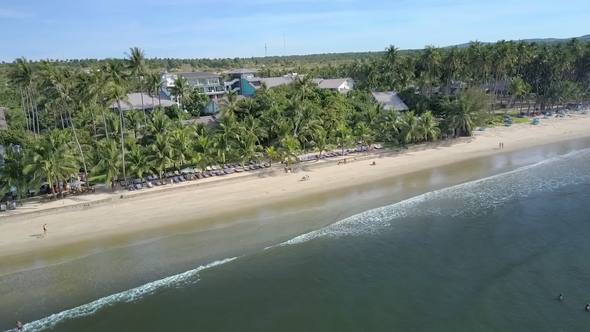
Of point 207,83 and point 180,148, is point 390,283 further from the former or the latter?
point 207,83

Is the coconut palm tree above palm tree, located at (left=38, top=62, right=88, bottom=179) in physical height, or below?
below

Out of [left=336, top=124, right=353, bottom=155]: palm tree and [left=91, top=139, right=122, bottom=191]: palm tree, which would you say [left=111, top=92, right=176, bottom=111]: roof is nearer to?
[left=91, top=139, right=122, bottom=191]: palm tree

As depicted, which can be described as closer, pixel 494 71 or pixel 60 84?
pixel 60 84

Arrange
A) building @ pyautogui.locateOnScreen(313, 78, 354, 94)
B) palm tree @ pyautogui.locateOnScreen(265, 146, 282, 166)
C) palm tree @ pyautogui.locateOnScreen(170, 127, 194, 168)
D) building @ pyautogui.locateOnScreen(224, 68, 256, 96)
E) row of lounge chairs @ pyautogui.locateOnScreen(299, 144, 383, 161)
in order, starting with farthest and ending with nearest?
1. building @ pyautogui.locateOnScreen(224, 68, 256, 96)
2. building @ pyautogui.locateOnScreen(313, 78, 354, 94)
3. row of lounge chairs @ pyautogui.locateOnScreen(299, 144, 383, 161)
4. palm tree @ pyautogui.locateOnScreen(265, 146, 282, 166)
5. palm tree @ pyautogui.locateOnScreen(170, 127, 194, 168)

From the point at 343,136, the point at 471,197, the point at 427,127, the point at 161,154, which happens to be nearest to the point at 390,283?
the point at 471,197

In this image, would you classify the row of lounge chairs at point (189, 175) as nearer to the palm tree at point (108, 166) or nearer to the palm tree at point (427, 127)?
the palm tree at point (108, 166)

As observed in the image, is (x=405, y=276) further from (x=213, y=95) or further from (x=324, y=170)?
(x=213, y=95)

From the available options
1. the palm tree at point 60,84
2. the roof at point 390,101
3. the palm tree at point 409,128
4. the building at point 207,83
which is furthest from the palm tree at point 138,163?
the building at point 207,83

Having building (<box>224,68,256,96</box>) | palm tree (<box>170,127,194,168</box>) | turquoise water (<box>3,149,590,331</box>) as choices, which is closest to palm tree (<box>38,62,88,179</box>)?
palm tree (<box>170,127,194,168</box>)
